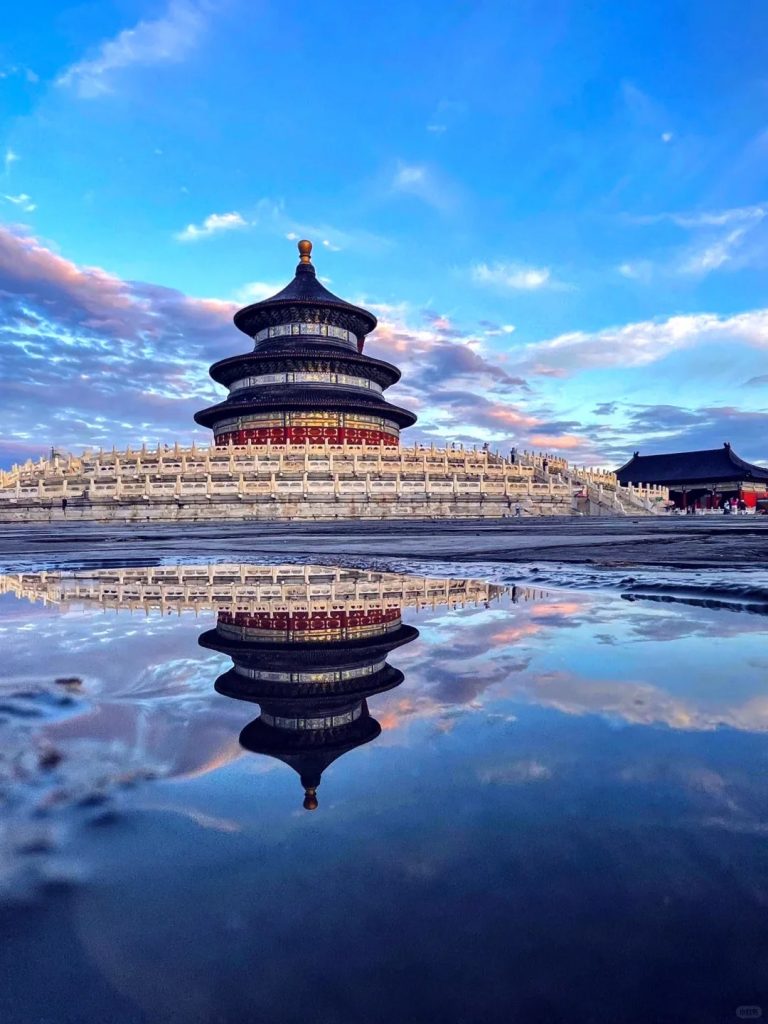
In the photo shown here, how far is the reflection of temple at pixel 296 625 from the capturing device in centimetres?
181

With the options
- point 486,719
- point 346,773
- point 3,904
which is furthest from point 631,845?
point 3,904

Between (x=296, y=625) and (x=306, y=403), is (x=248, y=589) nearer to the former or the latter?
(x=296, y=625)

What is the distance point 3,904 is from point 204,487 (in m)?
28.2

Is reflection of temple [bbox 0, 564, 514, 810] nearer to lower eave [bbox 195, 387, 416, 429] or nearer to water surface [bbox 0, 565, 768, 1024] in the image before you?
water surface [bbox 0, 565, 768, 1024]

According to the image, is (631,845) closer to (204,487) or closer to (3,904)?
(3,904)

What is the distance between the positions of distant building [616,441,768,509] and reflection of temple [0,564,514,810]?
51845mm

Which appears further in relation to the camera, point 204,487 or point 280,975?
point 204,487

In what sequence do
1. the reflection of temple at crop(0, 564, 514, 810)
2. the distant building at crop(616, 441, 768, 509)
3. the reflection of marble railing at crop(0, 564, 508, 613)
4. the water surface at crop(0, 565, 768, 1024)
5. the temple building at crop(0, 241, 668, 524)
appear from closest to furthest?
the water surface at crop(0, 565, 768, 1024)
the reflection of temple at crop(0, 564, 514, 810)
the reflection of marble railing at crop(0, 564, 508, 613)
the temple building at crop(0, 241, 668, 524)
the distant building at crop(616, 441, 768, 509)

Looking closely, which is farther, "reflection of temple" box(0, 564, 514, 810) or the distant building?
the distant building

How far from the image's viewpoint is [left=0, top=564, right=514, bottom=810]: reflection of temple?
181 centimetres

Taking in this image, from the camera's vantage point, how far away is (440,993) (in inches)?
33.3

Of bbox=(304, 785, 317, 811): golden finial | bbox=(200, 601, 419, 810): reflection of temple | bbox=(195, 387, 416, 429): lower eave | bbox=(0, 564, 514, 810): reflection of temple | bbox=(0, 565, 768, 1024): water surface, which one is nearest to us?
bbox=(0, 565, 768, 1024): water surface

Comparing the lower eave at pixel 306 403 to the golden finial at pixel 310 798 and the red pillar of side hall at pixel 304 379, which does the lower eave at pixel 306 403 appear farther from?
the golden finial at pixel 310 798

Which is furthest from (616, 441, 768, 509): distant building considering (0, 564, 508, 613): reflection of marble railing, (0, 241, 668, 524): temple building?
(0, 564, 508, 613): reflection of marble railing
